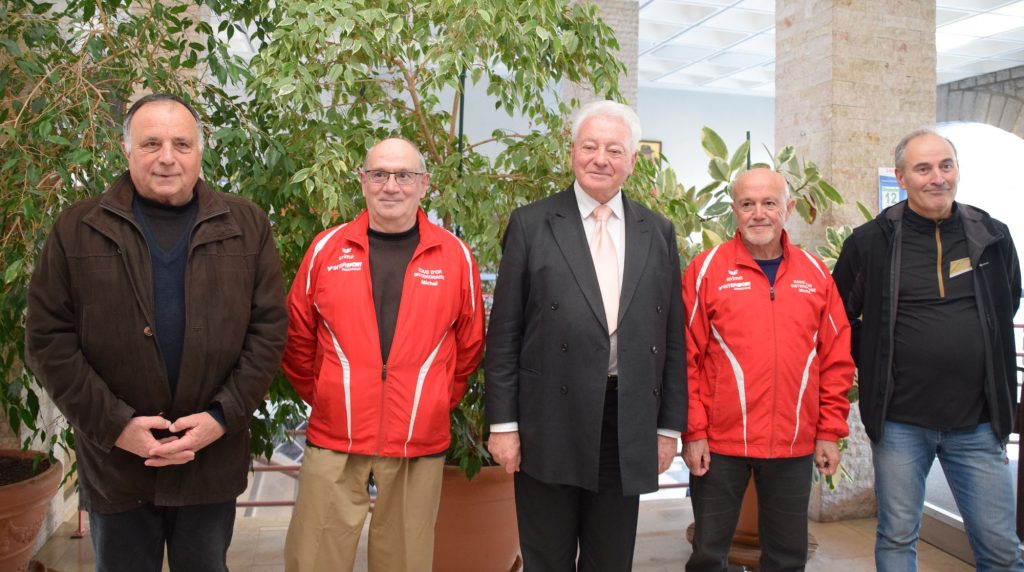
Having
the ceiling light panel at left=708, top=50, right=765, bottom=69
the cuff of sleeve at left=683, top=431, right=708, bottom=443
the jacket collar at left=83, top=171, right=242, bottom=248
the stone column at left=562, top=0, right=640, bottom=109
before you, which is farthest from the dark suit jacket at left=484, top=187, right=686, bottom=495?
the ceiling light panel at left=708, top=50, right=765, bottom=69

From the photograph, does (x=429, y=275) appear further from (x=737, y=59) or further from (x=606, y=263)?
(x=737, y=59)

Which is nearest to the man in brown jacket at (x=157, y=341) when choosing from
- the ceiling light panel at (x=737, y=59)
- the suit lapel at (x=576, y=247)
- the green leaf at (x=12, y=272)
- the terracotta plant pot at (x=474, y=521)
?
the green leaf at (x=12, y=272)

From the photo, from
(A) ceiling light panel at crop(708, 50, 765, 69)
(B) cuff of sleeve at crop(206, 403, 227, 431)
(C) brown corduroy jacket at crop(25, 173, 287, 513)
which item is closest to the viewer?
(C) brown corduroy jacket at crop(25, 173, 287, 513)

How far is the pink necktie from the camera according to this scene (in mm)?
2086

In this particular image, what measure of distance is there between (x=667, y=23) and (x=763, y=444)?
7.26m

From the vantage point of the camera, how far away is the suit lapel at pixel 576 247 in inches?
80.8

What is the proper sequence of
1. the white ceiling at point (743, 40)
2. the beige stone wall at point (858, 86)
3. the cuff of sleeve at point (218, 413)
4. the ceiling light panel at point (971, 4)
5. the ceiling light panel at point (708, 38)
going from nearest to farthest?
1. the cuff of sleeve at point (218, 413)
2. the beige stone wall at point (858, 86)
3. the ceiling light panel at point (971, 4)
4. the white ceiling at point (743, 40)
5. the ceiling light panel at point (708, 38)

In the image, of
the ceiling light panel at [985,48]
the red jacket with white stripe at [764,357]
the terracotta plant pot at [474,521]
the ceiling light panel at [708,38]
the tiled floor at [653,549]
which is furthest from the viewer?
the ceiling light panel at [985,48]

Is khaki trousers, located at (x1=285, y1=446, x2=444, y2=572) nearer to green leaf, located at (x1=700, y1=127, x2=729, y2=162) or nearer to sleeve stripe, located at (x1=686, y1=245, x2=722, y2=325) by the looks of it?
sleeve stripe, located at (x1=686, y1=245, x2=722, y2=325)

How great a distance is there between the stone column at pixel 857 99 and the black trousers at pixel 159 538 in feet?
10.3

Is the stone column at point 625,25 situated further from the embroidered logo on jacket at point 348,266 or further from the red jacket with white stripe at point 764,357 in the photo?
the embroidered logo on jacket at point 348,266

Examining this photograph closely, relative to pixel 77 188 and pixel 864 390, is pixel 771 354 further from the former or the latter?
pixel 77 188

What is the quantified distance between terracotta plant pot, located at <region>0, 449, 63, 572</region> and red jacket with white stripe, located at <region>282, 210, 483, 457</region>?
145 cm

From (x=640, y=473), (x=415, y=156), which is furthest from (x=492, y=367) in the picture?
(x=415, y=156)
